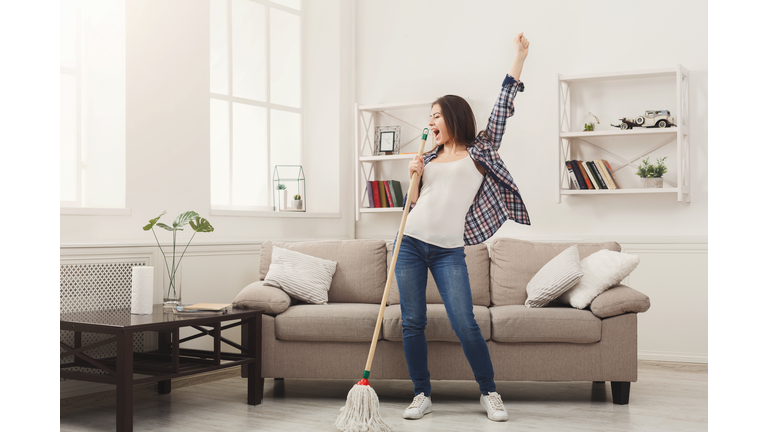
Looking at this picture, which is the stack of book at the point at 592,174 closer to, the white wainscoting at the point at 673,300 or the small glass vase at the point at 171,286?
the white wainscoting at the point at 673,300

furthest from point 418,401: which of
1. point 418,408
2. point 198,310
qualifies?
point 198,310

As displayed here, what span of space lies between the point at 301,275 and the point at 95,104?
4.84 ft

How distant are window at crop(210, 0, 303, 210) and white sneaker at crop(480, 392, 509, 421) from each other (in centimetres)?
246

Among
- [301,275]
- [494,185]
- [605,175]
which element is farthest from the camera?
[605,175]

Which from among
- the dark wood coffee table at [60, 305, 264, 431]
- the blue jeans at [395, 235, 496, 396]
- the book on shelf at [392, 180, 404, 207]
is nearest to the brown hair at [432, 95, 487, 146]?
the blue jeans at [395, 235, 496, 396]

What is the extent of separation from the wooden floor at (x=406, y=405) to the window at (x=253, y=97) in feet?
4.99

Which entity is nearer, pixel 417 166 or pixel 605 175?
pixel 417 166

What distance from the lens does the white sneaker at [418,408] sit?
9.32 feet

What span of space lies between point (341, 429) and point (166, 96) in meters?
2.24

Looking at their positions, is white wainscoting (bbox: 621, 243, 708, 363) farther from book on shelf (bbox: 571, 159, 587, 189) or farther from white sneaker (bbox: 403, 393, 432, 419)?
white sneaker (bbox: 403, 393, 432, 419)

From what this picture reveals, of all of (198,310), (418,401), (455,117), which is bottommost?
(418,401)

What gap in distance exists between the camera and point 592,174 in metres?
4.37

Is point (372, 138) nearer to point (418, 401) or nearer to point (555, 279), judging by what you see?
point (555, 279)
